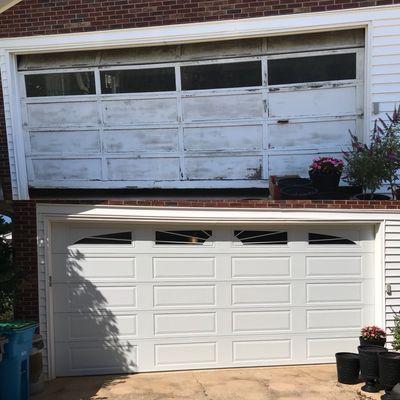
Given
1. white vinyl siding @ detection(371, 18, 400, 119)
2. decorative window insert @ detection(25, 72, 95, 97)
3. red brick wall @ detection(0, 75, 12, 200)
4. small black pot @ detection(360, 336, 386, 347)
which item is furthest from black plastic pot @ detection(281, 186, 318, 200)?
red brick wall @ detection(0, 75, 12, 200)

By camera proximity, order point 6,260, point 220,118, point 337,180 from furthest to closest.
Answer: point 220,118
point 337,180
point 6,260

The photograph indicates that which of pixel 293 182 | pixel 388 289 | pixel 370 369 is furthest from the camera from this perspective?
pixel 293 182

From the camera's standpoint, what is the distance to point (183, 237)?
830cm

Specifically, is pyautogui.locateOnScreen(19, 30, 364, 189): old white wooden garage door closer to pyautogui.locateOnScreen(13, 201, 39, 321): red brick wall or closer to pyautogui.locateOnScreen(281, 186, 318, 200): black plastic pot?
pyautogui.locateOnScreen(281, 186, 318, 200): black plastic pot

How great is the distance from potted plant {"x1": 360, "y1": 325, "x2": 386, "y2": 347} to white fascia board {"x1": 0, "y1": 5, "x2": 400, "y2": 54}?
183 inches

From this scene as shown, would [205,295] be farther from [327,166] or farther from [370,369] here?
[327,166]

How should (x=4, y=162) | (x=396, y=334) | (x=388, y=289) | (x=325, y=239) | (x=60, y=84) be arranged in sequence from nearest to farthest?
(x=396, y=334) < (x=388, y=289) < (x=325, y=239) < (x=4, y=162) < (x=60, y=84)

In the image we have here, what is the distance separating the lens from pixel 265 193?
9.08 m

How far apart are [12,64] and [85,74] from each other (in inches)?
48.0

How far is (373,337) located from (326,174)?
2.49 m

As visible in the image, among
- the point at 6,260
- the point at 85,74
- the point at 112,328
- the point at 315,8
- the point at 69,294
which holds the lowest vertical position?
the point at 112,328

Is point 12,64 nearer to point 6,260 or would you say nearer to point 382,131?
point 6,260

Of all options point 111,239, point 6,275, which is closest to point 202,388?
point 111,239

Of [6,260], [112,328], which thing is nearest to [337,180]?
[112,328]
